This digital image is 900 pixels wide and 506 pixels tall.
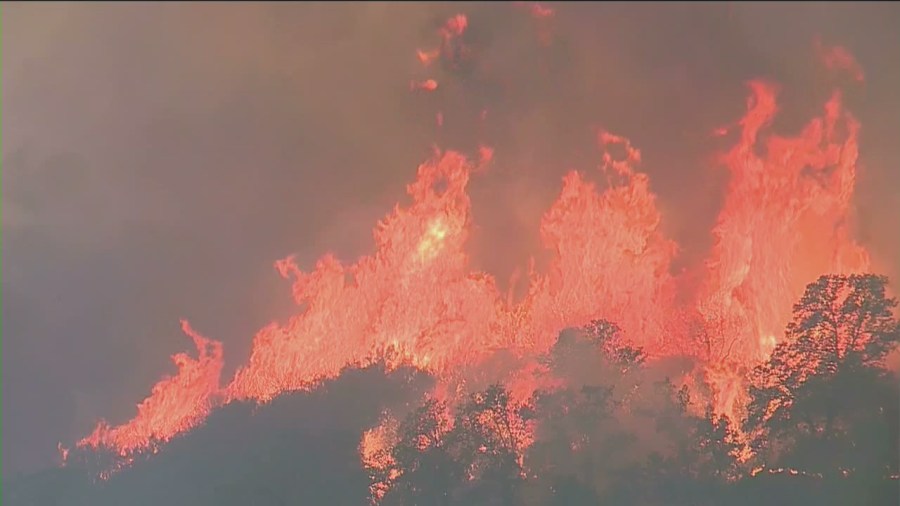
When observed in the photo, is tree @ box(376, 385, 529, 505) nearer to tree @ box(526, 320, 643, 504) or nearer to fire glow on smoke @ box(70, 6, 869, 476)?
tree @ box(526, 320, 643, 504)

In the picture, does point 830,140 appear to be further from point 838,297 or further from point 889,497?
point 889,497

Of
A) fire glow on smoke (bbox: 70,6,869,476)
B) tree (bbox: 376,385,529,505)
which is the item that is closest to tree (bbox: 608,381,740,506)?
fire glow on smoke (bbox: 70,6,869,476)

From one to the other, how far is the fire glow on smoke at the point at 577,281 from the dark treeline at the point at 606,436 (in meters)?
0.42

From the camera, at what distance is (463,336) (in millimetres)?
11875

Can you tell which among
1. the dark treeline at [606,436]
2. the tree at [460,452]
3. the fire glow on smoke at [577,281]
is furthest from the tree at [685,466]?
the tree at [460,452]

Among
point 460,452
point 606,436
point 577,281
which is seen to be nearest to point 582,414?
point 606,436

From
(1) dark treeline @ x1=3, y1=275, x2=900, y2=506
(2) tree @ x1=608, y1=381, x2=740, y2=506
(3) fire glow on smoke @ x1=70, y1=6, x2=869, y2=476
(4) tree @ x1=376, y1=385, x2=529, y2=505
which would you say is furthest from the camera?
(3) fire glow on smoke @ x1=70, y1=6, x2=869, y2=476

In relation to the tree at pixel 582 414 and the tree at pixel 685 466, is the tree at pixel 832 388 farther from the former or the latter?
the tree at pixel 582 414

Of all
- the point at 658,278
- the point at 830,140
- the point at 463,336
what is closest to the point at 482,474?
the point at 463,336

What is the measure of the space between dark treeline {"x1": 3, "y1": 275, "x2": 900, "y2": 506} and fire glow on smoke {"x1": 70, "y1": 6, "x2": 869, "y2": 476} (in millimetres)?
420

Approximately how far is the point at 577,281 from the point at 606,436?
2808 mm

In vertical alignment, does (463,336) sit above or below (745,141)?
below

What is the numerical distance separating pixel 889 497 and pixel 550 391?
205 inches

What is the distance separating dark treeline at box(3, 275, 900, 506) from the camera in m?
10.0
